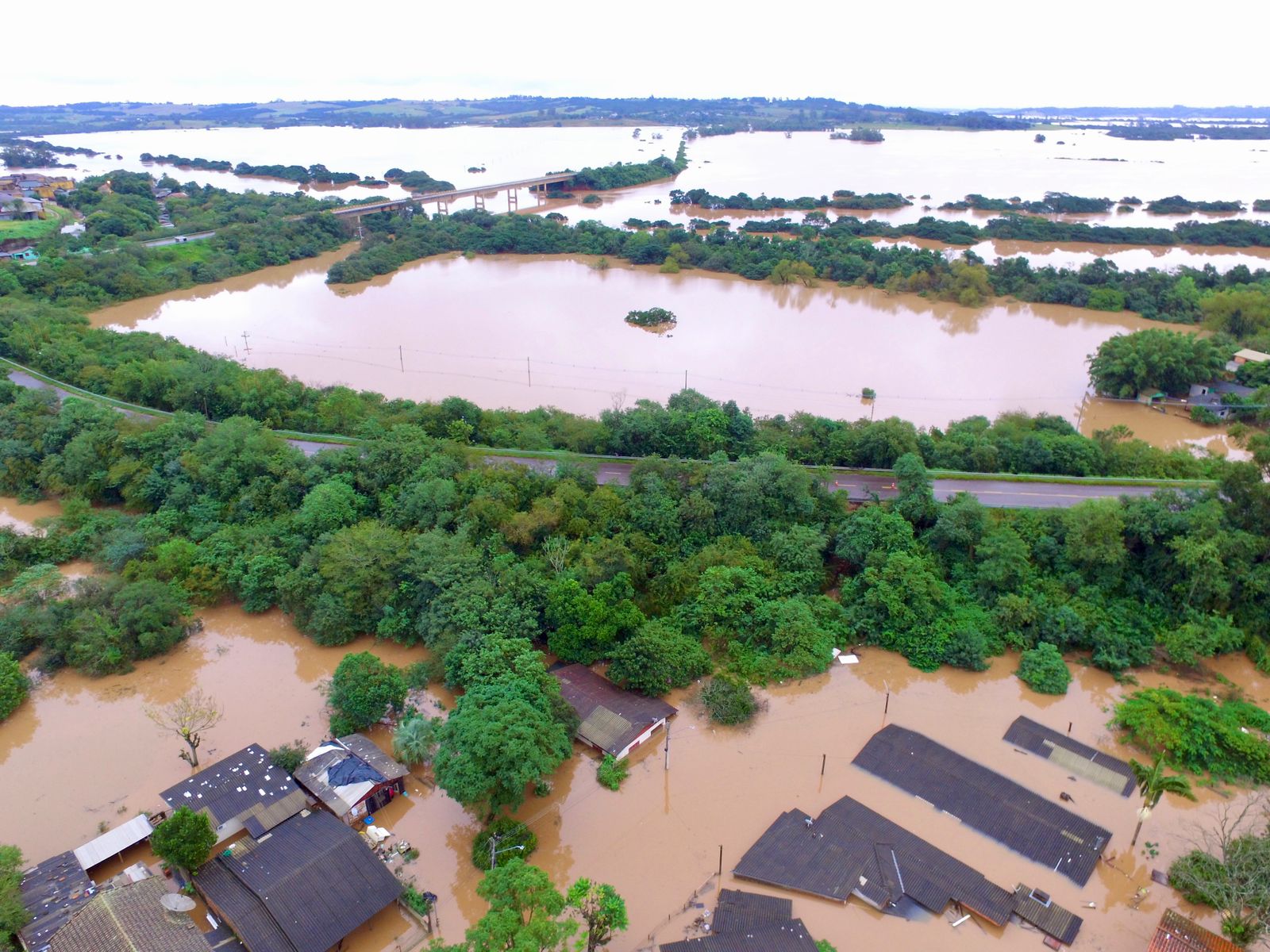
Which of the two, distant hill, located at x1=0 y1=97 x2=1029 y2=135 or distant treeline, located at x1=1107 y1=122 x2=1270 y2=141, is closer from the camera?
distant treeline, located at x1=1107 y1=122 x2=1270 y2=141

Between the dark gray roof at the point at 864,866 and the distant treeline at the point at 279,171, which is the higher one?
the distant treeline at the point at 279,171

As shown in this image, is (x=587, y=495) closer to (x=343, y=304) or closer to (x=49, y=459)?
(x=49, y=459)

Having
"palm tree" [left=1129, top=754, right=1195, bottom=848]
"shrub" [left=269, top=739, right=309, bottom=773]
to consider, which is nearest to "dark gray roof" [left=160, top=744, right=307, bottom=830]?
"shrub" [left=269, top=739, right=309, bottom=773]

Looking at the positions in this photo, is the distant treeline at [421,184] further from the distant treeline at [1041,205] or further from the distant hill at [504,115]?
the distant hill at [504,115]

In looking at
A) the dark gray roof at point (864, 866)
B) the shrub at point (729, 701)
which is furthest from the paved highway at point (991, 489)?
the dark gray roof at point (864, 866)

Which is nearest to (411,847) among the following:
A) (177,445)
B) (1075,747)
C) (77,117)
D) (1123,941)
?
(1123,941)

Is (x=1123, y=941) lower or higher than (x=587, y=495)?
lower

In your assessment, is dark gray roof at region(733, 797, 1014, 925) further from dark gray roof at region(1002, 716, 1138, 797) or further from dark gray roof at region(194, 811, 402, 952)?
dark gray roof at region(194, 811, 402, 952)
